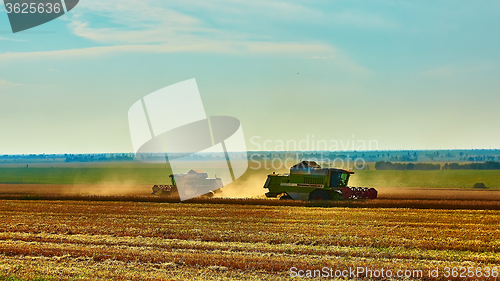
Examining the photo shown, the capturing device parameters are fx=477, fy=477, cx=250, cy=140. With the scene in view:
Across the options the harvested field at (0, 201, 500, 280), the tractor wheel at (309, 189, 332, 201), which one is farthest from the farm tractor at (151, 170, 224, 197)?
the harvested field at (0, 201, 500, 280)

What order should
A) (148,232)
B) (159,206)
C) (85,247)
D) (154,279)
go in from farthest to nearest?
(159,206)
(148,232)
(85,247)
(154,279)

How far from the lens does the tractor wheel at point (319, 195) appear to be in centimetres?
3088

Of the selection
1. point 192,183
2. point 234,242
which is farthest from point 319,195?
point 234,242

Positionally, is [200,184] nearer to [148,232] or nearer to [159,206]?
[159,206]

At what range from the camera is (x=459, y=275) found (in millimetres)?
12844

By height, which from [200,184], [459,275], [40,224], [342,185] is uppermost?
[459,275]

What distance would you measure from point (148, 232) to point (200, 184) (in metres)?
19.1

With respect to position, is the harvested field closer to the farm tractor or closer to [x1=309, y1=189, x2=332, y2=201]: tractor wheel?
[x1=309, y1=189, x2=332, y2=201]: tractor wheel

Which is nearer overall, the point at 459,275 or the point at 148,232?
the point at 459,275

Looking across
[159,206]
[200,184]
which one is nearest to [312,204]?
[159,206]

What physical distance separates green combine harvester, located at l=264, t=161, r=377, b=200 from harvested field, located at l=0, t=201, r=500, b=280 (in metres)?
4.86

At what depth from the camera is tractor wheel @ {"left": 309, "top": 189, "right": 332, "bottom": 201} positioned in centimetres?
3088

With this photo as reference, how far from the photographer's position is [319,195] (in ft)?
102

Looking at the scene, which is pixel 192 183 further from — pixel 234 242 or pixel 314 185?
pixel 234 242
